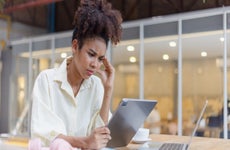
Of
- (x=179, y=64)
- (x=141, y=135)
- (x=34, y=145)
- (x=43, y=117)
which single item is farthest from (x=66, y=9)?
(x=34, y=145)

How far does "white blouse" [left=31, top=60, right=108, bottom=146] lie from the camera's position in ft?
4.19

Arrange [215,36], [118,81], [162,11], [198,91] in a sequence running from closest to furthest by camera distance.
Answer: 1. [215,36]
2. [198,91]
3. [118,81]
4. [162,11]

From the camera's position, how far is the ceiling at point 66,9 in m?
7.89

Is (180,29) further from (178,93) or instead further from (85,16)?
(85,16)

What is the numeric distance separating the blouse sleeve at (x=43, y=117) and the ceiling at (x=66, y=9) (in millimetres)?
4645

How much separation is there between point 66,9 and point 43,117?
9.30 metres

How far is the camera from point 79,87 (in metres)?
1.50

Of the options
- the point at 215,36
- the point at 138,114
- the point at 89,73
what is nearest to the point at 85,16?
the point at 89,73

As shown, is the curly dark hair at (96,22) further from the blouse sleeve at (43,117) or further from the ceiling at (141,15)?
the ceiling at (141,15)

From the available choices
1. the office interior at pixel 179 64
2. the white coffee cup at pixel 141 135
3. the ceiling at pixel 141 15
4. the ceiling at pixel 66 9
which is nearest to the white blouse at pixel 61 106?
the white coffee cup at pixel 141 135

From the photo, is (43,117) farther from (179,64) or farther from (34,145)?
(179,64)

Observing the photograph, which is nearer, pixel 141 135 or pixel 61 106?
pixel 61 106

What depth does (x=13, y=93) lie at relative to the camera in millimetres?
9562

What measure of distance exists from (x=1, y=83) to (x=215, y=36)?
624cm
